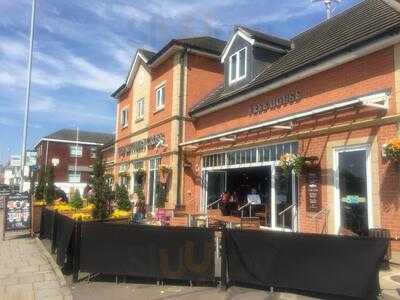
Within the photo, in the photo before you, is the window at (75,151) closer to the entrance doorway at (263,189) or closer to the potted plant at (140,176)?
the potted plant at (140,176)

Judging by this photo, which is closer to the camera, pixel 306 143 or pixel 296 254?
pixel 296 254

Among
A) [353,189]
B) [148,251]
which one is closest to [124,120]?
[353,189]

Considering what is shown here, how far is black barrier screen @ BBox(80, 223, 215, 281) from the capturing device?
7.68 metres

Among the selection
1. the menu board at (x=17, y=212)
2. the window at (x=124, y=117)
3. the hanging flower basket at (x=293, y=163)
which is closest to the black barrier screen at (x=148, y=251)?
the hanging flower basket at (x=293, y=163)

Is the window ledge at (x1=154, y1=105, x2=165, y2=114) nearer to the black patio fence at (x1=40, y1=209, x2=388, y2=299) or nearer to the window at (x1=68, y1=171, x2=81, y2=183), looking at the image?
the black patio fence at (x1=40, y1=209, x2=388, y2=299)

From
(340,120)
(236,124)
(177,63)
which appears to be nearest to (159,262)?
(340,120)

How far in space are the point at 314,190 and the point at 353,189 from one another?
111 centimetres

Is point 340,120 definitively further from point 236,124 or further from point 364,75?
point 236,124

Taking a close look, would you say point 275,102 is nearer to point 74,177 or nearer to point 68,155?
point 74,177

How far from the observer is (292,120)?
11.6 meters

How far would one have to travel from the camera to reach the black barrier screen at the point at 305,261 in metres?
6.33

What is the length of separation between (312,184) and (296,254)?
4609 mm

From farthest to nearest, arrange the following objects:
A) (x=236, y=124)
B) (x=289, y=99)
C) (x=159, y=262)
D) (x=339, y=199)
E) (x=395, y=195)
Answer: (x=236, y=124), (x=289, y=99), (x=339, y=199), (x=395, y=195), (x=159, y=262)

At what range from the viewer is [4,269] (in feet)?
31.9
